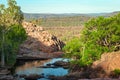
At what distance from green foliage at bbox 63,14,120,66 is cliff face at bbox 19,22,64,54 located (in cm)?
6784

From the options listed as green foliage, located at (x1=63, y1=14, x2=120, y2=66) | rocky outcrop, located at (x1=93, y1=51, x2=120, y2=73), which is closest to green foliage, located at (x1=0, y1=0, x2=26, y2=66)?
green foliage, located at (x1=63, y1=14, x2=120, y2=66)

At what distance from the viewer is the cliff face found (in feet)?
534

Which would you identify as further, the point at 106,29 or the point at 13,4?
the point at 13,4

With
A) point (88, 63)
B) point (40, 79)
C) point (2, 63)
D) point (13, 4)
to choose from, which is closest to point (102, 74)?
point (88, 63)

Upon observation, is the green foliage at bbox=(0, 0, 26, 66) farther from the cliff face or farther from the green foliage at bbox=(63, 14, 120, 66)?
the cliff face

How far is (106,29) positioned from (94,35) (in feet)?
12.9

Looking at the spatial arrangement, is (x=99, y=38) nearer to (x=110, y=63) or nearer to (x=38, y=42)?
(x=110, y=63)

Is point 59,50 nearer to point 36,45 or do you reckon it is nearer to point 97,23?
point 36,45

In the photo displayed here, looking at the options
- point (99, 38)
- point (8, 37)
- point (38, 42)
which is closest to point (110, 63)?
point (99, 38)

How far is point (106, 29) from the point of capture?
291 feet

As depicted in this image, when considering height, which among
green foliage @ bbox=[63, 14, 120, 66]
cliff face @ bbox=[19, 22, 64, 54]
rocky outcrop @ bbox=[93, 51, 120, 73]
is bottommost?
cliff face @ bbox=[19, 22, 64, 54]

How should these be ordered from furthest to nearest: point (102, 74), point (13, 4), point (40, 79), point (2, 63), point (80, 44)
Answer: point (13, 4) < point (2, 63) < point (80, 44) < point (40, 79) < point (102, 74)

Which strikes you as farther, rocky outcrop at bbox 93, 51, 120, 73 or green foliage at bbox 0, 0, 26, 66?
green foliage at bbox 0, 0, 26, 66

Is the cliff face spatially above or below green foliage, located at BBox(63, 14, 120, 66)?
below
